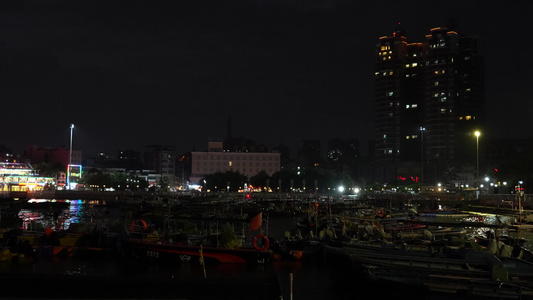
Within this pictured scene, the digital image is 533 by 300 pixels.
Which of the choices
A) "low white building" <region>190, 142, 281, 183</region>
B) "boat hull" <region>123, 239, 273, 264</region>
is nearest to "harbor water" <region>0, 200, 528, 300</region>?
"boat hull" <region>123, 239, 273, 264</region>

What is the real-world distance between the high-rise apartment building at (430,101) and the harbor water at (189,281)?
144931 millimetres

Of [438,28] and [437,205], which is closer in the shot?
[437,205]

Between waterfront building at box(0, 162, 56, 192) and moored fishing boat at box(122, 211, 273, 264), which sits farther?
waterfront building at box(0, 162, 56, 192)

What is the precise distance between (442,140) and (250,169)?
72.8 m

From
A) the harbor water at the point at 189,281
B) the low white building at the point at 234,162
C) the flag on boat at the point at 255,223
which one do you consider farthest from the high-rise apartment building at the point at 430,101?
the harbor water at the point at 189,281

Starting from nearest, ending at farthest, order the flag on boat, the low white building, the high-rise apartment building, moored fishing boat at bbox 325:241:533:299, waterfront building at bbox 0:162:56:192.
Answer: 1. moored fishing boat at bbox 325:241:533:299
2. the flag on boat
3. waterfront building at bbox 0:162:56:192
4. the high-rise apartment building
5. the low white building

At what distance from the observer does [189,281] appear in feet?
35.4

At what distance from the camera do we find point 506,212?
63.6 metres

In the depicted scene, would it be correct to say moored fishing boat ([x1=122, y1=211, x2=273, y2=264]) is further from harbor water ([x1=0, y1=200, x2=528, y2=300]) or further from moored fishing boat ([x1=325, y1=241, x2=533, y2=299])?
moored fishing boat ([x1=325, y1=241, x2=533, y2=299])

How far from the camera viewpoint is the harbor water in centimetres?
1051

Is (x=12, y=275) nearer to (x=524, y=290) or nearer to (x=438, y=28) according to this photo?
(x=524, y=290)

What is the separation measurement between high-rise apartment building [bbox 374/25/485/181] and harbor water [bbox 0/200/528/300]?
5706 inches

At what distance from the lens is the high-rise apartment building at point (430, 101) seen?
172 metres

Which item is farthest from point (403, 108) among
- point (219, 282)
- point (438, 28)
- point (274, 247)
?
point (219, 282)
